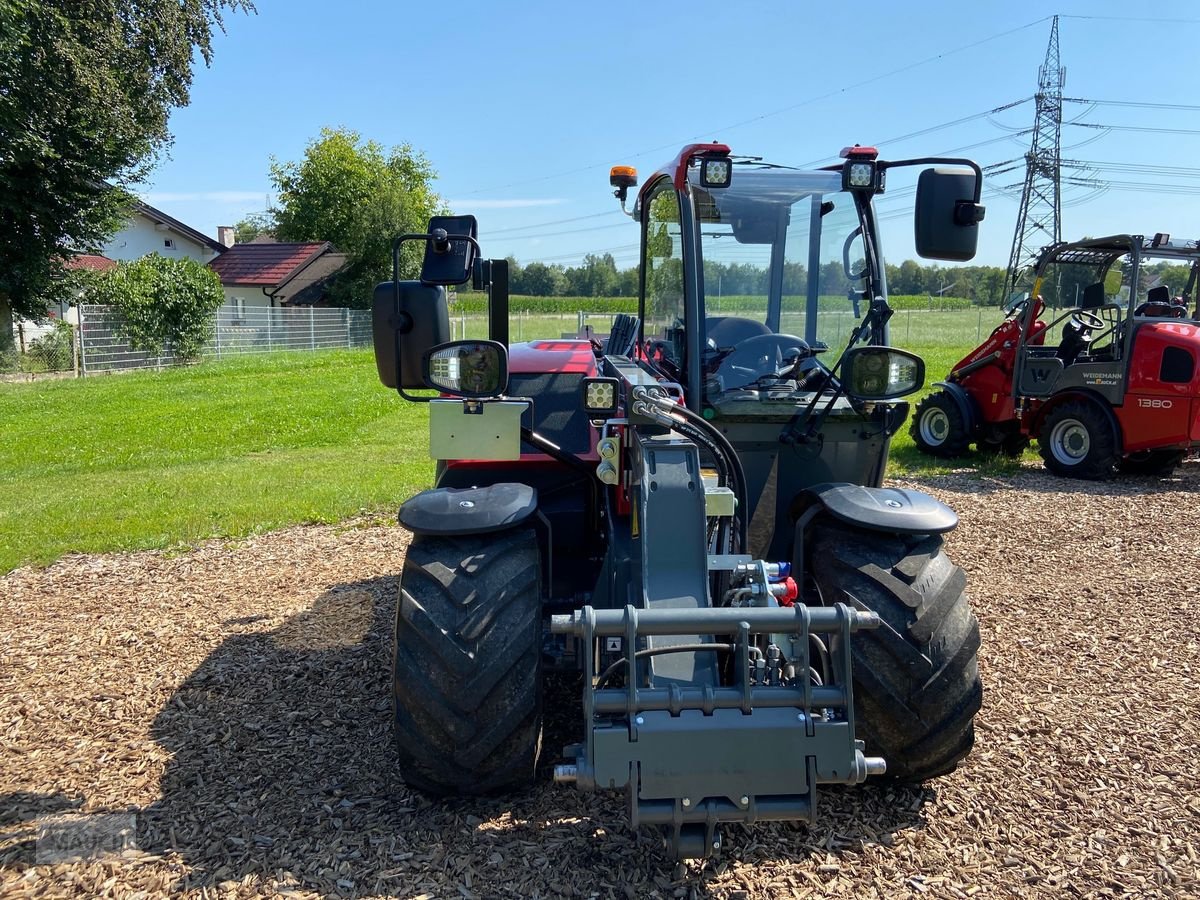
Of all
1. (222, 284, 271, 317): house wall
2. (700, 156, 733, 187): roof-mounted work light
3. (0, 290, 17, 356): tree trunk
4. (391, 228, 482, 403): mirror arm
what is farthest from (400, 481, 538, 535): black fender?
(222, 284, 271, 317): house wall

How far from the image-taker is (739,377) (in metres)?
3.94

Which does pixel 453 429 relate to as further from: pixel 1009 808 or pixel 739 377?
pixel 1009 808

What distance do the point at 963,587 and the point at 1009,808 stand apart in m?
0.83

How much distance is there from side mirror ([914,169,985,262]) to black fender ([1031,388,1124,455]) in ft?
23.9

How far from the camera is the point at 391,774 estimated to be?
3.48m

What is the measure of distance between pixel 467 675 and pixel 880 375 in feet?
6.19

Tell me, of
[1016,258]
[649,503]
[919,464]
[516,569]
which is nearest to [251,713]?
[516,569]

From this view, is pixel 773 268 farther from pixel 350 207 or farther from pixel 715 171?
pixel 350 207

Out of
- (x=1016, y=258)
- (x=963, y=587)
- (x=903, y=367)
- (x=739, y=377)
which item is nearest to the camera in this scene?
(x=963, y=587)

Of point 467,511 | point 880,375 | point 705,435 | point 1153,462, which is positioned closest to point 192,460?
point 467,511

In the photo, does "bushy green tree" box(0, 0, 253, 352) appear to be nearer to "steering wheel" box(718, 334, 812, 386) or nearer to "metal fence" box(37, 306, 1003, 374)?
→ "metal fence" box(37, 306, 1003, 374)

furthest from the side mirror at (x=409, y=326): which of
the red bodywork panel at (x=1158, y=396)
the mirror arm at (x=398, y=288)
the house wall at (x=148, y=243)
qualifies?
→ the house wall at (x=148, y=243)

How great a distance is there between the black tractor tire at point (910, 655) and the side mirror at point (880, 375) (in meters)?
0.62

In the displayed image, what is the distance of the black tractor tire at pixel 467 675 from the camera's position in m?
2.93
